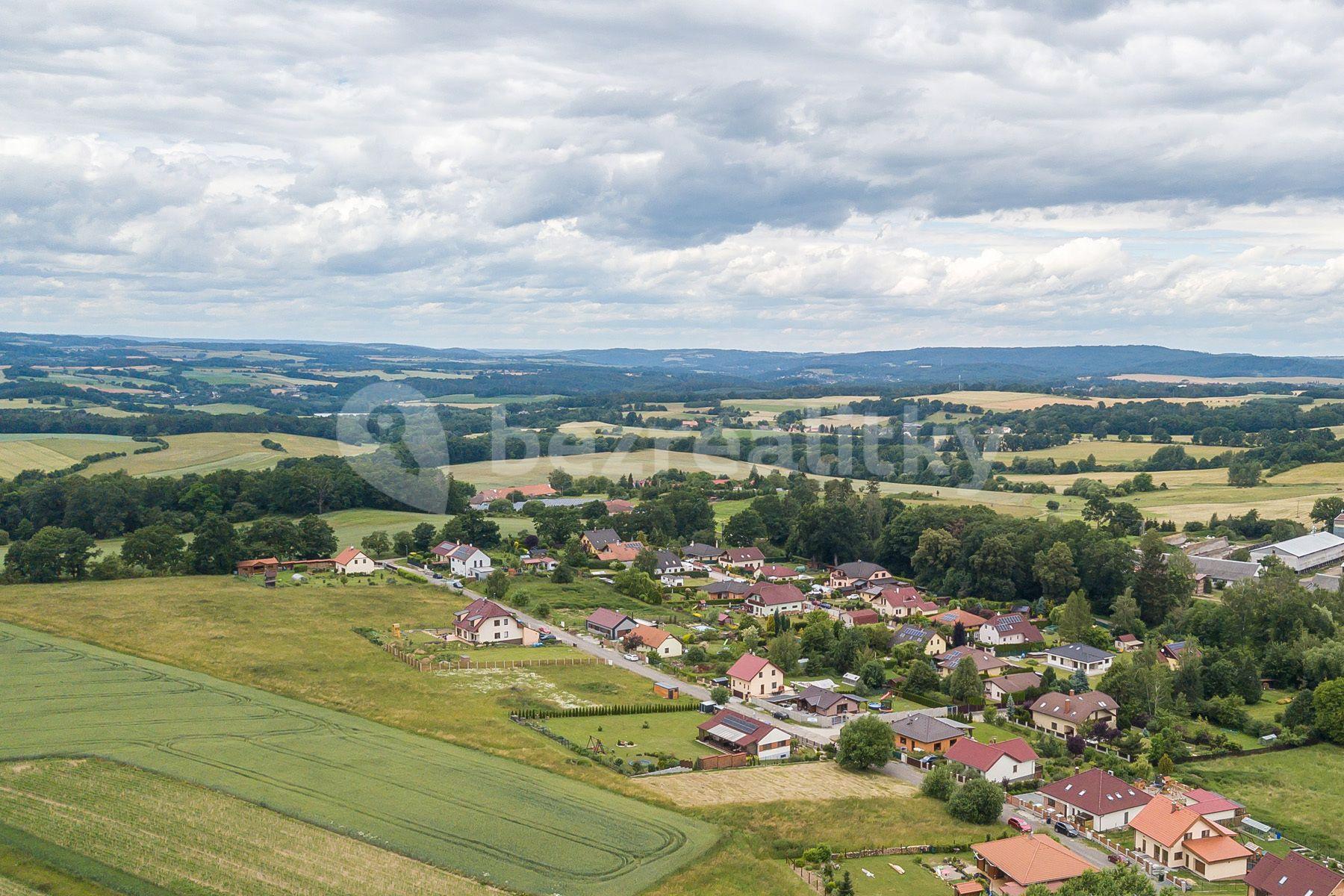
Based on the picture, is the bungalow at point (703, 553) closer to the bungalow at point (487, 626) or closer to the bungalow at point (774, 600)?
the bungalow at point (774, 600)

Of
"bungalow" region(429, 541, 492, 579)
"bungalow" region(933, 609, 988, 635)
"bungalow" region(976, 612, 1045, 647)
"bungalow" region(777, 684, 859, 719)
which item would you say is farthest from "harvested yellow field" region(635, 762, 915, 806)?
"bungalow" region(429, 541, 492, 579)

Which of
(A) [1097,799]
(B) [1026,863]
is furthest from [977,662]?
(B) [1026,863]

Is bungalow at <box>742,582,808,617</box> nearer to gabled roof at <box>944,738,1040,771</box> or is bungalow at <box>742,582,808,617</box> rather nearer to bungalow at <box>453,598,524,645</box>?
bungalow at <box>453,598,524,645</box>

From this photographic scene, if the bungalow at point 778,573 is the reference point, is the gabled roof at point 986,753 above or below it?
above

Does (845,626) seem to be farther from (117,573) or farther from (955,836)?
(117,573)

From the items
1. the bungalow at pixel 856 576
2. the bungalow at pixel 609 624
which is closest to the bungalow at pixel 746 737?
the bungalow at pixel 609 624
